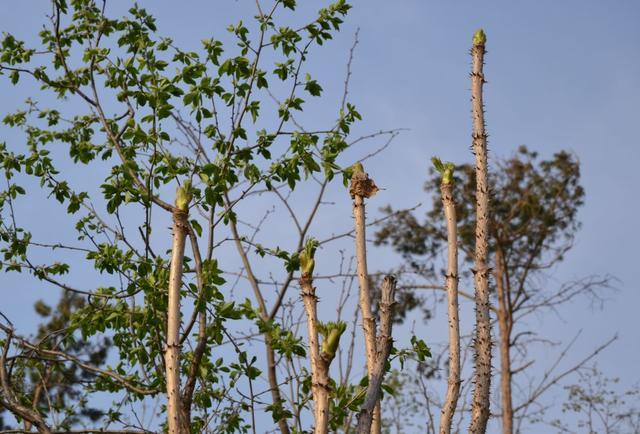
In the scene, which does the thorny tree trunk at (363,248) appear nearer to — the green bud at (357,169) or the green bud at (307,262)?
the green bud at (357,169)

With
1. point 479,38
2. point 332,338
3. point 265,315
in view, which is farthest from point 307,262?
point 265,315

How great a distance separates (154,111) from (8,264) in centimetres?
202

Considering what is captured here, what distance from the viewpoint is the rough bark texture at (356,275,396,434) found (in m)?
3.73

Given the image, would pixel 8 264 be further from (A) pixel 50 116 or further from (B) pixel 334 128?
(B) pixel 334 128

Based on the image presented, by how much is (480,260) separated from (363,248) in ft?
3.31

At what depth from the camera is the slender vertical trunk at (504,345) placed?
19766mm

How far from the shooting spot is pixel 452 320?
4.82 m

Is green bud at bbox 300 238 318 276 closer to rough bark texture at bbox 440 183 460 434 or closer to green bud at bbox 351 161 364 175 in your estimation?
green bud at bbox 351 161 364 175

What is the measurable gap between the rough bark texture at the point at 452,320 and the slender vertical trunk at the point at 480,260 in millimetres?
167

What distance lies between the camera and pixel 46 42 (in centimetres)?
849

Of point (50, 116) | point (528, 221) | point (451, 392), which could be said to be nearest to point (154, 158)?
point (50, 116)

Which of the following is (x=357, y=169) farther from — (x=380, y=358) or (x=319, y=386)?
(x=319, y=386)

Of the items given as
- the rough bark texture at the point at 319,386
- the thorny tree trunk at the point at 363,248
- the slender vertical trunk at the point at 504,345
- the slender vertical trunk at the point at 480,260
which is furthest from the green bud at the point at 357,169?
the slender vertical trunk at the point at 504,345

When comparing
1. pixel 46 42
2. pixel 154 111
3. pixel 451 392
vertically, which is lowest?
pixel 451 392
